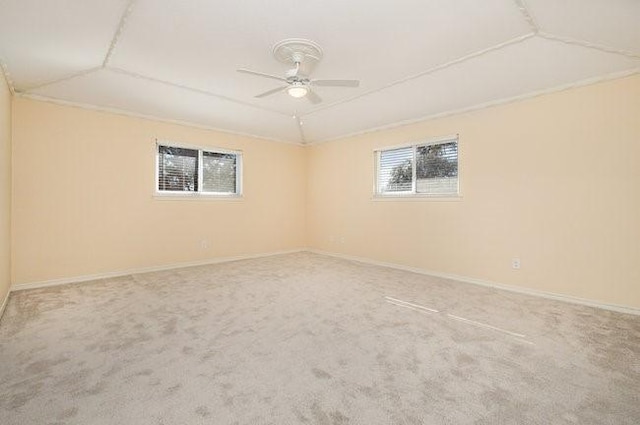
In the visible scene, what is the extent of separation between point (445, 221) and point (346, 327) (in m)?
2.62

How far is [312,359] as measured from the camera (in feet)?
6.96

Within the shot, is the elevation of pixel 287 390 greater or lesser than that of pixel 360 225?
lesser

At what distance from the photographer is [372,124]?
17.4 ft

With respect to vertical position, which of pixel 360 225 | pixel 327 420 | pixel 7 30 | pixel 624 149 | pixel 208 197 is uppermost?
pixel 7 30

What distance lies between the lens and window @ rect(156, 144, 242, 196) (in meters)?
5.04

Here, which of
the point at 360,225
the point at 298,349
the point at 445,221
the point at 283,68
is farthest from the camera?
the point at 360,225

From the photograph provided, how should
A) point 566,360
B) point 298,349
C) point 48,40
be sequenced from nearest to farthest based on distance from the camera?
point 566,360, point 298,349, point 48,40

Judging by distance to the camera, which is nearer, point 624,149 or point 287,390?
point 287,390

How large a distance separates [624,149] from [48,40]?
562cm

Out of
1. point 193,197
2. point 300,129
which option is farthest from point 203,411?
point 300,129

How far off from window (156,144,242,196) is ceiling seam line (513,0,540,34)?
4.72 m

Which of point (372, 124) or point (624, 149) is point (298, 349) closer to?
point (624, 149)

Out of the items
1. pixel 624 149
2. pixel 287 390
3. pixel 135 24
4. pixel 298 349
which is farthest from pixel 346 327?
pixel 624 149

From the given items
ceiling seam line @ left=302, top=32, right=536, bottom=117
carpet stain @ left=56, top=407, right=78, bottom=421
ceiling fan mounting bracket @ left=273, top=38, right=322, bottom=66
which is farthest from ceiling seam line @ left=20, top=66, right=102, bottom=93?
carpet stain @ left=56, top=407, right=78, bottom=421
